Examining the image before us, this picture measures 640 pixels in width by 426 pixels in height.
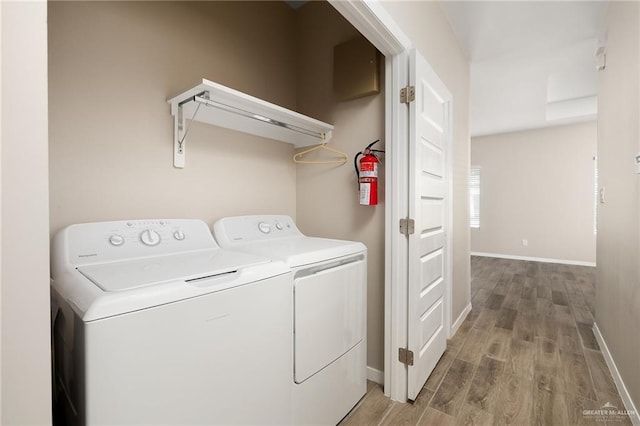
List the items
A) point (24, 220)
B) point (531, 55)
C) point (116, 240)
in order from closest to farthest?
point (24, 220)
point (116, 240)
point (531, 55)

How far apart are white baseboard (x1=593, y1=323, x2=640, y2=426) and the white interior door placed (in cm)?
94

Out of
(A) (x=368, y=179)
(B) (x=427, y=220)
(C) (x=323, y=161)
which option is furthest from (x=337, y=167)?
(B) (x=427, y=220)

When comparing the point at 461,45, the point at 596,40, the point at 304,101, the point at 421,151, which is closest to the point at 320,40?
the point at 304,101

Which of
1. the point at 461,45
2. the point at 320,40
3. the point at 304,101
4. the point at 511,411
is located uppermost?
the point at 461,45

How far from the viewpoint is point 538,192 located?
5594mm

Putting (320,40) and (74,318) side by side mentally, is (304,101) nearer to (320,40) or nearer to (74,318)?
(320,40)

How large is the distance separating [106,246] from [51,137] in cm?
49

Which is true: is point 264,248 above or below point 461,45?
below

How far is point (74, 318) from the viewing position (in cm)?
74

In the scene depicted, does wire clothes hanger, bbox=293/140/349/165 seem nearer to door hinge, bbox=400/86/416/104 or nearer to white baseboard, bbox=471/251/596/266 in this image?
door hinge, bbox=400/86/416/104

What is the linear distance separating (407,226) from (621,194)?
54.8 inches

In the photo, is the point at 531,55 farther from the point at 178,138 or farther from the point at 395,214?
the point at 178,138

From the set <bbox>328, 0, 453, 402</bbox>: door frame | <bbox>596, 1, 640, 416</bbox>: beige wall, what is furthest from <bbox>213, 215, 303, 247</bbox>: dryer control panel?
<bbox>596, 1, 640, 416</bbox>: beige wall

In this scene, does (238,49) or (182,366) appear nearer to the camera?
(182,366)
